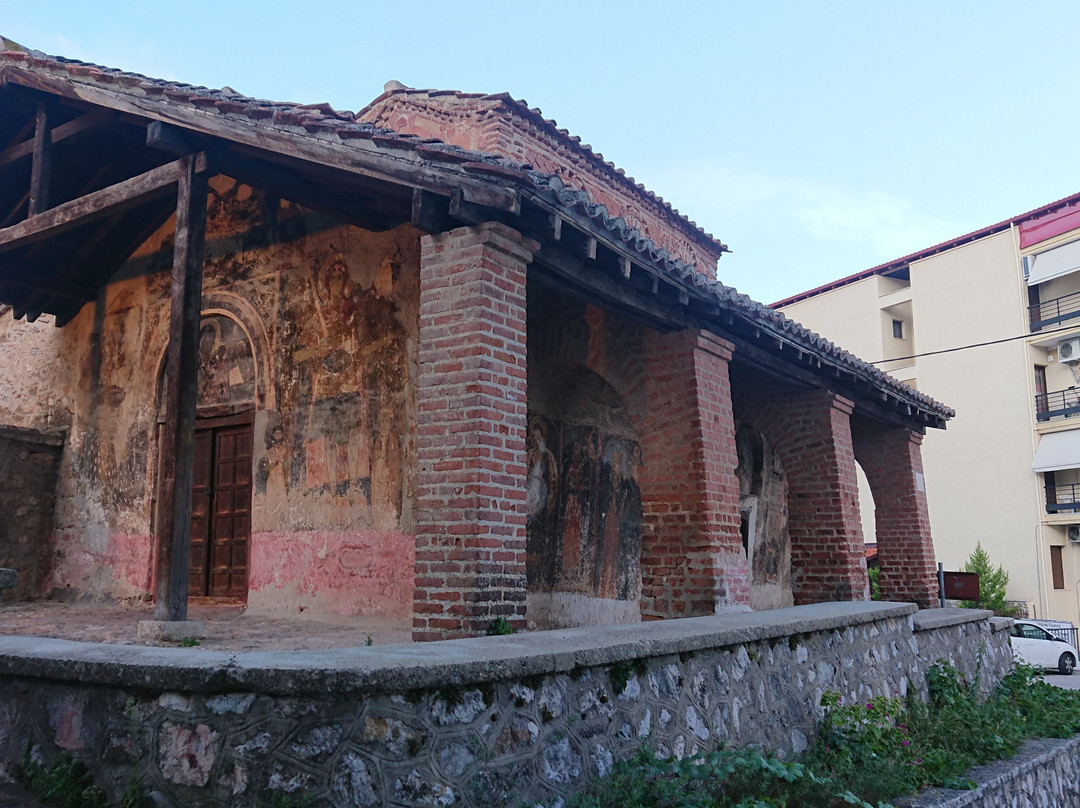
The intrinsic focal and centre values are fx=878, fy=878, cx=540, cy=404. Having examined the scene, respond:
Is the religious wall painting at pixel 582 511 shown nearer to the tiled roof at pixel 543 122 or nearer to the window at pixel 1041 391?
the tiled roof at pixel 543 122

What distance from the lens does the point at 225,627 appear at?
657cm

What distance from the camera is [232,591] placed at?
814 centimetres

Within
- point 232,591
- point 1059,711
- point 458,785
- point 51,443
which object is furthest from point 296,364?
point 1059,711

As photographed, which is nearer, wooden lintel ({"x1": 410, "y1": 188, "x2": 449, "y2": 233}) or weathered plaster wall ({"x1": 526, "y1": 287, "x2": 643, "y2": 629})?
wooden lintel ({"x1": 410, "y1": 188, "x2": 449, "y2": 233})

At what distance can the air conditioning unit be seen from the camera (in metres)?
22.9

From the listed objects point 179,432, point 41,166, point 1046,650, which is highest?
point 41,166

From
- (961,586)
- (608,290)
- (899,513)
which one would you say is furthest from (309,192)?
(961,586)

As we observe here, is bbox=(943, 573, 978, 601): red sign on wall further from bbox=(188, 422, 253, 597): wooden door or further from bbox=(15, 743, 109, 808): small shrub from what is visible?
bbox=(15, 743, 109, 808): small shrub

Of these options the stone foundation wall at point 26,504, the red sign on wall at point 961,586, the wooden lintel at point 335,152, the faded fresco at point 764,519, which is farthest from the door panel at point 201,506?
the red sign on wall at point 961,586

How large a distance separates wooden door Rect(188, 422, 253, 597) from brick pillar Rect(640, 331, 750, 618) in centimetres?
370

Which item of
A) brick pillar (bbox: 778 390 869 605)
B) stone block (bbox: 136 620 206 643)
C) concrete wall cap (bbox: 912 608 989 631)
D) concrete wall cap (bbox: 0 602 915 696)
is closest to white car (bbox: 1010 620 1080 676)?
concrete wall cap (bbox: 912 608 989 631)

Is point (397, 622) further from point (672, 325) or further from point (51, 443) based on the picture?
point (51, 443)

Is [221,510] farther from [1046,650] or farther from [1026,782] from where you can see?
[1046,650]

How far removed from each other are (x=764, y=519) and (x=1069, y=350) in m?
16.7
